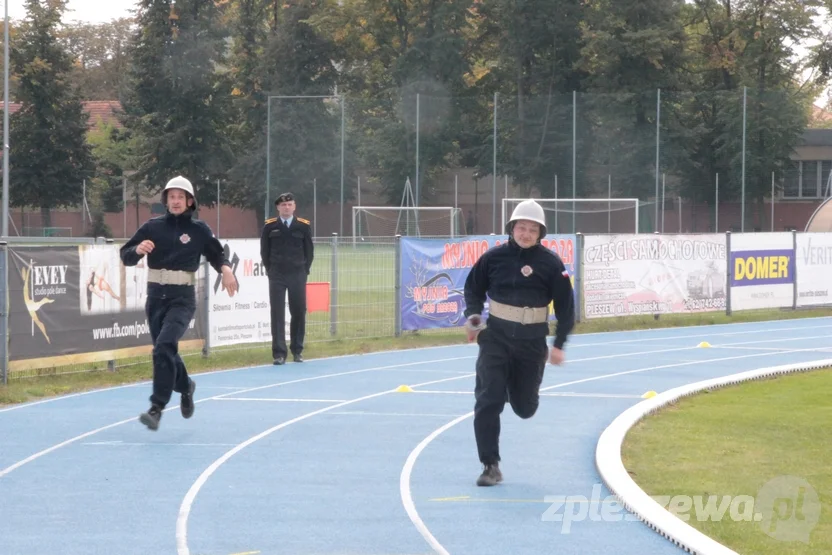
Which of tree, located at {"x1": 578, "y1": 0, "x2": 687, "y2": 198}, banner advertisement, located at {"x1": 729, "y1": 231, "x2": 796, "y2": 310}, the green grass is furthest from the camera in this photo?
tree, located at {"x1": 578, "y1": 0, "x2": 687, "y2": 198}

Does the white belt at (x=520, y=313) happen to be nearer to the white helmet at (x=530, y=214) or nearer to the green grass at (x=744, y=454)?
the white helmet at (x=530, y=214)

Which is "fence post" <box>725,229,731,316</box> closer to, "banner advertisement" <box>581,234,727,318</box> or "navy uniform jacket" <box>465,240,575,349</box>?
"banner advertisement" <box>581,234,727,318</box>

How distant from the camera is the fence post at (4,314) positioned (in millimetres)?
13977

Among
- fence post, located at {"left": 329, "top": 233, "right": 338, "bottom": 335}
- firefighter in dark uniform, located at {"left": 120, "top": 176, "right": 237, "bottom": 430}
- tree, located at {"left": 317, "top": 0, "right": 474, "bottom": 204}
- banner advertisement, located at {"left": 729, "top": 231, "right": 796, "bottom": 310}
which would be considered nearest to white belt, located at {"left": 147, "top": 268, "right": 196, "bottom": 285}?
firefighter in dark uniform, located at {"left": 120, "top": 176, "right": 237, "bottom": 430}

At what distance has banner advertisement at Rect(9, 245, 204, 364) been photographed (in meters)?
14.3

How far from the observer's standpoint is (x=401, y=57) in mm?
61219

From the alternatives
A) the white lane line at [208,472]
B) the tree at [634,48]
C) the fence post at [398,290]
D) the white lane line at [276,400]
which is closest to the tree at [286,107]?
the tree at [634,48]

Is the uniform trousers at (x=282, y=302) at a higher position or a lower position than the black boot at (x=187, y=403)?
higher

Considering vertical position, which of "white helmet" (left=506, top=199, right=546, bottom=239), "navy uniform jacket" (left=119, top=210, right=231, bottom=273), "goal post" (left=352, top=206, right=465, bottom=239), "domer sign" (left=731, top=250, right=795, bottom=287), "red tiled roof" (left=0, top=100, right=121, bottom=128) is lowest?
"domer sign" (left=731, top=250, right=795, bottom=287)

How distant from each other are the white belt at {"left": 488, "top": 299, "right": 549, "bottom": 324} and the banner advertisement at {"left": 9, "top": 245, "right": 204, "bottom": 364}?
23.8ft

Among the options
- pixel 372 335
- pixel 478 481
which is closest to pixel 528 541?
pixel 478 481

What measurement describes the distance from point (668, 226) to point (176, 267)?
40701 mm

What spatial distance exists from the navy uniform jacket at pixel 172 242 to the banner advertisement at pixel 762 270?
54.2ft

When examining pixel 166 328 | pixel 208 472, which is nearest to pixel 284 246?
pixel 166 328
